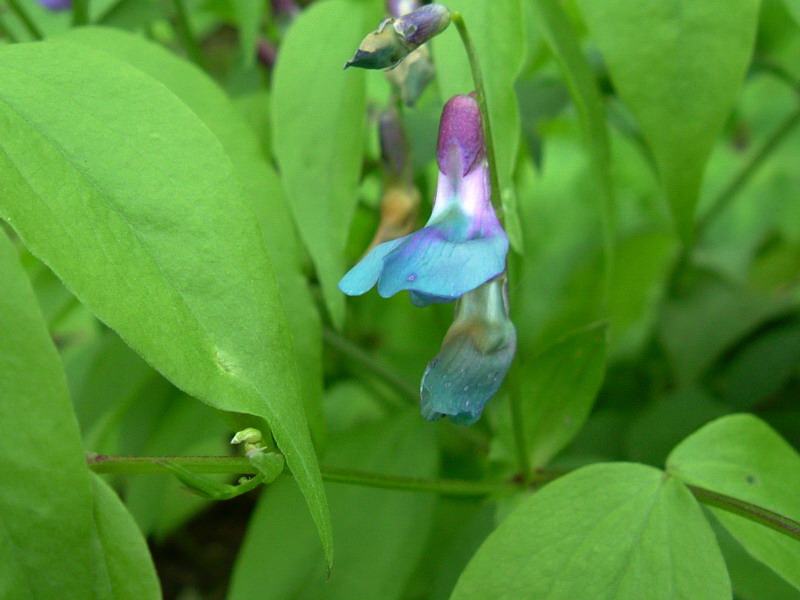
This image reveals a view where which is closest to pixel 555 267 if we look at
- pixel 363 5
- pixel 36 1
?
pixel 363 5

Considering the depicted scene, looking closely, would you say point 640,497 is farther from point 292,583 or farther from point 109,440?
point 109,440

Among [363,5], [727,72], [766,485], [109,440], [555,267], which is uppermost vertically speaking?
[363,5]

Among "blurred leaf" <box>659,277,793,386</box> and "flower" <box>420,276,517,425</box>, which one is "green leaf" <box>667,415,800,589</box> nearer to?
"flower" <box>420,276,517,425</box>

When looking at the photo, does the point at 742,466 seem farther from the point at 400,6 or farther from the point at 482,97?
the point at 400,6

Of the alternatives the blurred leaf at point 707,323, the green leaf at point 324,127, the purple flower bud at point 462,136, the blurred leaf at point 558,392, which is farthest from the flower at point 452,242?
the blurred leaf at point 707,323

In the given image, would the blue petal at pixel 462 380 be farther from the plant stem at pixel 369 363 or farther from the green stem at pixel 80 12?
the green stem at pixel 80 12

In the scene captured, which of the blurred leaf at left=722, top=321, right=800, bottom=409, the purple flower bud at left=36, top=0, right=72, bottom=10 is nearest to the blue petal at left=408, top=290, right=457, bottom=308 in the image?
the blurred leaf at left=722, top=321, right=800, bottom=409
